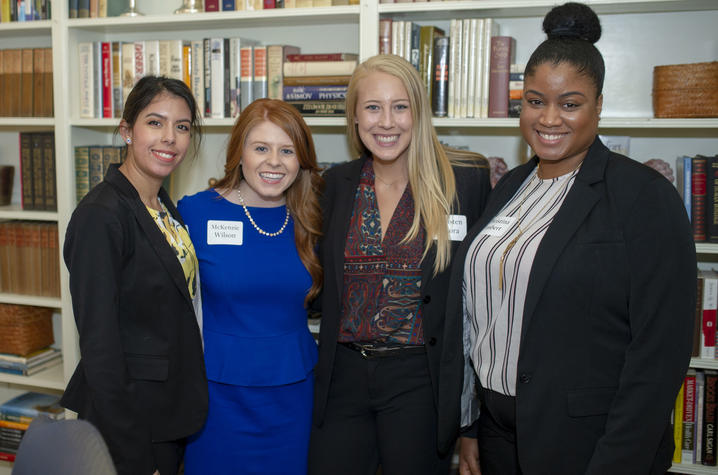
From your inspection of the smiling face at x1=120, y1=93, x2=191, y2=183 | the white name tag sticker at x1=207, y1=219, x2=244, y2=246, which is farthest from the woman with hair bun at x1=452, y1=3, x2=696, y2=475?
the smiling face at x1=120, y1=93, x2=191, y2=183

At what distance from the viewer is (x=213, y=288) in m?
1.90

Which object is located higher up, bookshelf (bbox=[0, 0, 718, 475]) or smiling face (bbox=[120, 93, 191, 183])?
bookshelf (bbox=[0, 0, 718, 475])

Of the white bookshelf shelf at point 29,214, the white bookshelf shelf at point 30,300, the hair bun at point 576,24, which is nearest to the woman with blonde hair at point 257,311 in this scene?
the hair bun at point 576,24

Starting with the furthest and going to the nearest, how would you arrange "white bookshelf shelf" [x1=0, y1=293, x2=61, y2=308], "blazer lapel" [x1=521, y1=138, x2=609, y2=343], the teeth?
"white bookshelf shelf" [x1=0, y1=293, x2=61, y2=308] < the teeth < "blazer lapel" [x1=521, y1=138, x2=609, y2=343]

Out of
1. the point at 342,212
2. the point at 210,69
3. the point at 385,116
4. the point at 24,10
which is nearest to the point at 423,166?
the point at 385,116

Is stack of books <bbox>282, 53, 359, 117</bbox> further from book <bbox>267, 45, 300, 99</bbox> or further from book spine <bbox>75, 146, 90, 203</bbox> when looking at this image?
book spine <bbox>75, 146, 90, 203</bbox>

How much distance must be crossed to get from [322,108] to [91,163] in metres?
1.18

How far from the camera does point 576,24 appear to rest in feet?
4.97

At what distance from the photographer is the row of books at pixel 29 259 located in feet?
9.70

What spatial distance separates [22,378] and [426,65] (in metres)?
2.52

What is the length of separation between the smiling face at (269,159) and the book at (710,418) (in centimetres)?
186

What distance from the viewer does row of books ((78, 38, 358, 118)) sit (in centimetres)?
259

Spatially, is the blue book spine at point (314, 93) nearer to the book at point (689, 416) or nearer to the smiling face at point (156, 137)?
the smiling face at point (156, 137)

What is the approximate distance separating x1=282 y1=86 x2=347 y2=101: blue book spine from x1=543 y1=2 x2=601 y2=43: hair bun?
1166 mm
